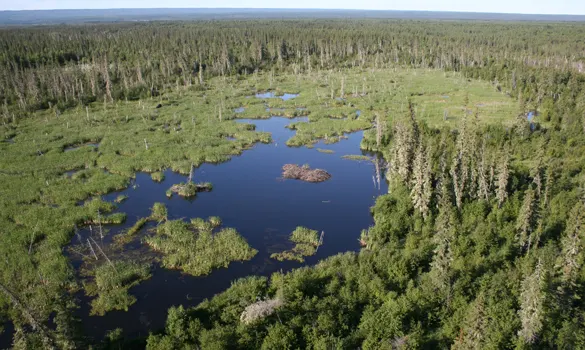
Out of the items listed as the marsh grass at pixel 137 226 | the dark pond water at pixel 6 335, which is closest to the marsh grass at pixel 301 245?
the marsh grass at pixel 137 226

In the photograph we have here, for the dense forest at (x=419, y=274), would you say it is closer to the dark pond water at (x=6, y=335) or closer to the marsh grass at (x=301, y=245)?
the dark pond water at (x=6, y=335)

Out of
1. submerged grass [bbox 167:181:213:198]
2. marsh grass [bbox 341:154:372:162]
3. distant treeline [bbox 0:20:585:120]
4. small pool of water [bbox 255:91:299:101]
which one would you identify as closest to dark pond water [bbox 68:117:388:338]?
submerged grass [bbox 167:181:213:198]

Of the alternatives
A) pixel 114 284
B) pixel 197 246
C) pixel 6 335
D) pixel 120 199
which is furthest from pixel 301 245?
pixel 6 335

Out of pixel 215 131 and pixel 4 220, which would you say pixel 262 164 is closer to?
pixel 215 131

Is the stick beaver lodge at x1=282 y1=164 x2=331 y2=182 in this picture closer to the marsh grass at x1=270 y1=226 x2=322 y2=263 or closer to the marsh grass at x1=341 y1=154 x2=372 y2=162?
the marsh grass at x1=341 y1=154 x2=372 y2=162

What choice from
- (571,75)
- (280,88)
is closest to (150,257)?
(280,88)
